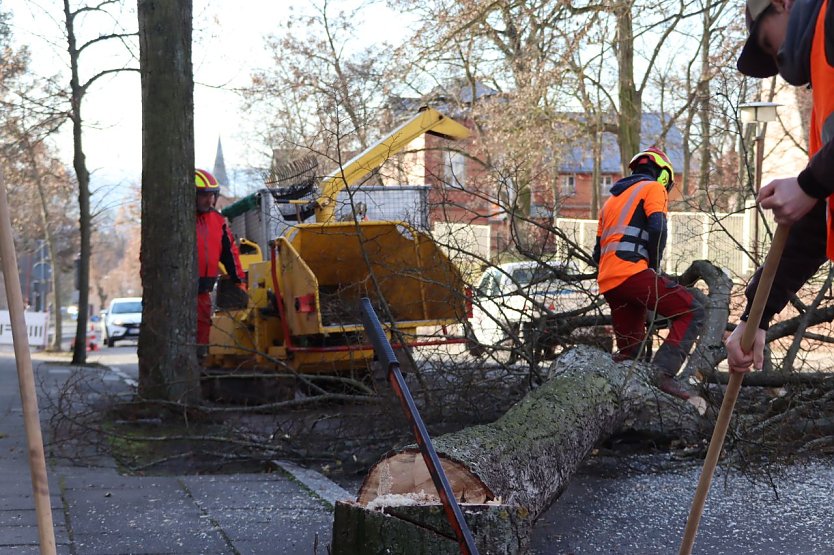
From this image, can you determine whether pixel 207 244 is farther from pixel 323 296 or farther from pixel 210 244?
pixel 323 296

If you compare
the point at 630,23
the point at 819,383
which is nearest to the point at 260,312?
the point at 819,383

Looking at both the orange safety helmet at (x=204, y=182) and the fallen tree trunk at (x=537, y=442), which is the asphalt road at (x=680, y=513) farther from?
the orange safety helmet at (x=204, y=182)

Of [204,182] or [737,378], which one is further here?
[204,182]

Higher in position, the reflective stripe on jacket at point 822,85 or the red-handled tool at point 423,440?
the reflective stripe on jacket at point 822,85

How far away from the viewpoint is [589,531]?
443 centimetres

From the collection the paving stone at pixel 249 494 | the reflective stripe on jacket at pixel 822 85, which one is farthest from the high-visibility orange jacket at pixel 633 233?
the reflective stripe on jacket at pixel 822 85

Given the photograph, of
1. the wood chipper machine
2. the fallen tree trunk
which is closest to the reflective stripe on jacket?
the fallen tree trunk

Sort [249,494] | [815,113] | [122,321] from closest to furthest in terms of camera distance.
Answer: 1. [815,113]
2. [249,494]
3. [122,321]

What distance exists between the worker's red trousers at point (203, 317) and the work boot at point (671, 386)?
4754 mm

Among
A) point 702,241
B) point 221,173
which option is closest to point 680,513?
point 702,241

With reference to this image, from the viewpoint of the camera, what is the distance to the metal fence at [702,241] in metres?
7.10

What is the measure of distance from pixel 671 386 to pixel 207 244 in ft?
17.0

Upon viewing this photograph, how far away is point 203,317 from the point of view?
9.20m

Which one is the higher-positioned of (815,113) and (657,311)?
(815,113)
